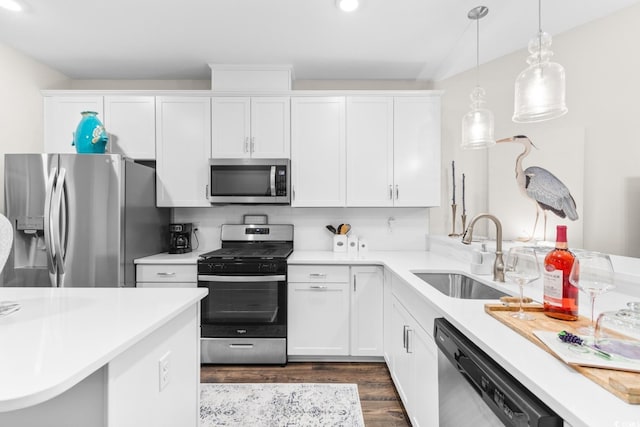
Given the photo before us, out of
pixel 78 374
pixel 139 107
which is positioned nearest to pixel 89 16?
pixel 139 107

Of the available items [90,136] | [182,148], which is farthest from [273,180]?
[90,136]

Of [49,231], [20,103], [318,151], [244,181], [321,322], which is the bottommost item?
[321,322]

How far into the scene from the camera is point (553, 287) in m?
1.13

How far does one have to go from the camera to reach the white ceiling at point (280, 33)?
2.08 m

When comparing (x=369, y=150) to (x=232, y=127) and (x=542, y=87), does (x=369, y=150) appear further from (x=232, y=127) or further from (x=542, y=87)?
(x=542, y=87)

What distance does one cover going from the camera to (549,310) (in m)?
1.15

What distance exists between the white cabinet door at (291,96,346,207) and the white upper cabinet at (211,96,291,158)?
5.0 inches

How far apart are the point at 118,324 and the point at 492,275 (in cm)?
184

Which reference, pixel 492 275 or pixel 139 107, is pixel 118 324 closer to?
pixel 492 275

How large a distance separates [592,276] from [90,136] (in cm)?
331

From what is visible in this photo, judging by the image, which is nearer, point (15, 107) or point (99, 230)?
Result: point (99, 230)

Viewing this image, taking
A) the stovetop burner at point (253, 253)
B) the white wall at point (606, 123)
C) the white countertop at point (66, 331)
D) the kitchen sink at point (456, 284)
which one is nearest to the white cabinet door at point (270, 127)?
the stovetop burner at point (253, 253)

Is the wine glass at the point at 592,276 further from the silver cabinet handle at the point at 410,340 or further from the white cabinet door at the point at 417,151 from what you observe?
the white cabinet door at the point at 417,151

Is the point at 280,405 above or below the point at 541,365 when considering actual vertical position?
below
